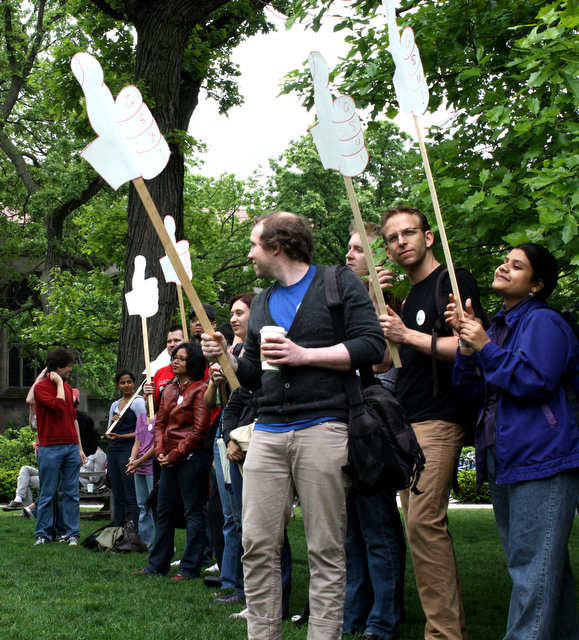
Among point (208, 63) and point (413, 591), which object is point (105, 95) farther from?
point (208, 63)

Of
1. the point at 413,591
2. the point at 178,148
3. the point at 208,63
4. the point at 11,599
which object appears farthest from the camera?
the point at 208,63

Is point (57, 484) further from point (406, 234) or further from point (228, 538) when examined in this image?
point (406, 234)

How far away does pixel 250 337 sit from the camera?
3791 mm

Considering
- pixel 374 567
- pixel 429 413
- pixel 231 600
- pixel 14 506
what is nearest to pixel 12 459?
pixel 14 506

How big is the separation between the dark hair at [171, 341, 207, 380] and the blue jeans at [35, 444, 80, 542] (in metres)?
3.65

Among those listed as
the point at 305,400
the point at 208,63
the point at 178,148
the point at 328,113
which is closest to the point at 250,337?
the point at 305,400

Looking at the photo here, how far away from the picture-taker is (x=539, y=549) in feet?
10.5

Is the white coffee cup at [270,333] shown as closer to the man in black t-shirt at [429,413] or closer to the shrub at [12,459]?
the man in black t-shirt at [429,413]

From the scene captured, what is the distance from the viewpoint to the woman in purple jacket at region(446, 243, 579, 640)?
10.5ft

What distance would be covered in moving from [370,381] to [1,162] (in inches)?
1015

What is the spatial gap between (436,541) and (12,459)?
17.4 metres

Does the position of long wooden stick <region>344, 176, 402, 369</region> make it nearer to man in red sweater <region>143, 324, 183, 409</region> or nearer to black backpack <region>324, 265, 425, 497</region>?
black backpack <region>324, 265, 425, 497</region>

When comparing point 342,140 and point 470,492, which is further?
point 470,492

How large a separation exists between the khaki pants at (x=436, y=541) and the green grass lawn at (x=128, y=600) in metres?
0.66
